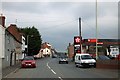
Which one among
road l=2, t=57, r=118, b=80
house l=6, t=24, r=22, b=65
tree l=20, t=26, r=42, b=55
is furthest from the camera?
tree l=20, t=26, r=42, b=55

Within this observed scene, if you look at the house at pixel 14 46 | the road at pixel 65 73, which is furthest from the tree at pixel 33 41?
the road at pixel 65 73

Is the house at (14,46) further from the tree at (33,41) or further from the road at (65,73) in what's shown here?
the tree at (33,41)

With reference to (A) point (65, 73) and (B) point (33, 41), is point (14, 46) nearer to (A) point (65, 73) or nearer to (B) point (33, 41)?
(A) point (65, 73)

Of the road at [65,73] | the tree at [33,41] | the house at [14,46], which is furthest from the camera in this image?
the tree at [33,41]

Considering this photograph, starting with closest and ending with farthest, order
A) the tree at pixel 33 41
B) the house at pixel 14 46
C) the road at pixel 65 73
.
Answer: the road at pixel 65 73 < the house at pixel 14 46 < the tree at pixel 33 41

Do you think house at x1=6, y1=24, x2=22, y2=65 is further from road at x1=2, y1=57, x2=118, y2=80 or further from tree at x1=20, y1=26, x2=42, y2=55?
tree at x1=20, y1=26, x2=42, y2=55

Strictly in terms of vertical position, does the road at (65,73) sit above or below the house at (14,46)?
below

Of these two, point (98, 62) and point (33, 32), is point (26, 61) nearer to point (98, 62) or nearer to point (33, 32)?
point (98, 62)

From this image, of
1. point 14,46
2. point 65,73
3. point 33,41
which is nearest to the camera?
point 65,73

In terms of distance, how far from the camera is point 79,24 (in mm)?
59906

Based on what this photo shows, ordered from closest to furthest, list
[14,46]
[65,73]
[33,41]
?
[65,73] < [14,46] < [33,41]

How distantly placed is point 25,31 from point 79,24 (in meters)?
49.1

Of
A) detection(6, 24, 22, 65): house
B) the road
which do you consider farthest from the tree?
the road

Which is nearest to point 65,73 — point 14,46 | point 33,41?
point 14,46
